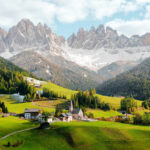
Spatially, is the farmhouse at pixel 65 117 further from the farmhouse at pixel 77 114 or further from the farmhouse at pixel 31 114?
the farmhouse at pixel 31 114

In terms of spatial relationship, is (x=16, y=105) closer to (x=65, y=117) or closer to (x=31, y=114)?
(x=31, y=114)

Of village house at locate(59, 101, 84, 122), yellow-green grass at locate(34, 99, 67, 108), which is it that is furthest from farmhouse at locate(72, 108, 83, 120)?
yellow-green grass at locate(34, 99, 67, 108)

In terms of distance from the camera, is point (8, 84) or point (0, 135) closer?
point (0, 135)

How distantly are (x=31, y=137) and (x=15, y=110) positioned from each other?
67.8 metres

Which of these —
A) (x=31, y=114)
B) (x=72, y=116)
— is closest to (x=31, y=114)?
(x=31, y=114)

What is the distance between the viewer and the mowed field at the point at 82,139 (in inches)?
2415

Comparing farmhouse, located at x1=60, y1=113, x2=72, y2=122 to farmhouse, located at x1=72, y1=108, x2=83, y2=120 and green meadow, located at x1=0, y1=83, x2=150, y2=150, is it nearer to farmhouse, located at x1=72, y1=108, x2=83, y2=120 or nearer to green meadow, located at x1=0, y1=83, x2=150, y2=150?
farmhouse, located at x1=72, y1=108, x2=83, y2=120

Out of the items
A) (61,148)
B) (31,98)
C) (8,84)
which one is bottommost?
(61,148)

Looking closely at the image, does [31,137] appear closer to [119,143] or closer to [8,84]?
[119,143]

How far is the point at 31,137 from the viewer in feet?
223

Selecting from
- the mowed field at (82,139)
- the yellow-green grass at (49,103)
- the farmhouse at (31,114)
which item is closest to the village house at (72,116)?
the farmhouse at (31,114)

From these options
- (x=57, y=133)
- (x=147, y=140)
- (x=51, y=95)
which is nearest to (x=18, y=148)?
(x=57, y=133)

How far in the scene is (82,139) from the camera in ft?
217

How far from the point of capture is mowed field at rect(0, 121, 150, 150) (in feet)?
201
